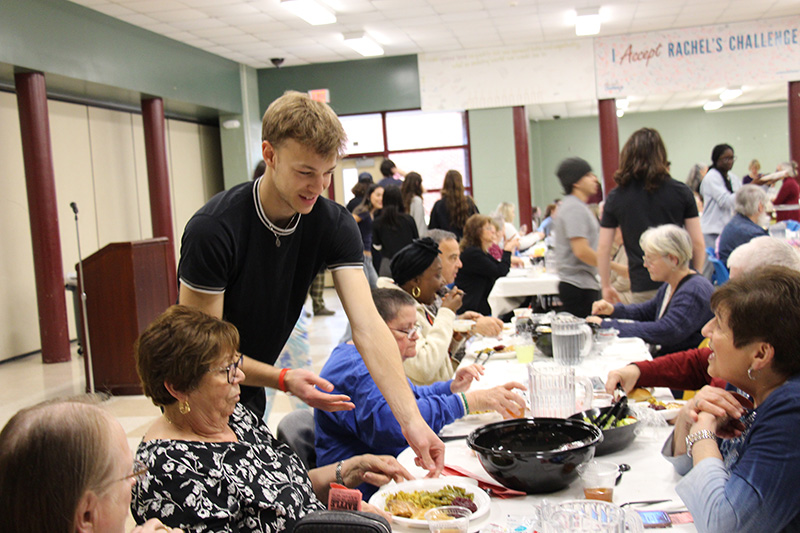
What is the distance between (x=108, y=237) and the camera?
8336 mm

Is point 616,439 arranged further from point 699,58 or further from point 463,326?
point 699,58

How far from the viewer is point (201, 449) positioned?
1552 mm

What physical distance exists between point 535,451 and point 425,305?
1.86 meters

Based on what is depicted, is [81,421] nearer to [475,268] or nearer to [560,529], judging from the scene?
[560,529]

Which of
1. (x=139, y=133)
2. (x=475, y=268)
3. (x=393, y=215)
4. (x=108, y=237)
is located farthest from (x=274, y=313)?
(x=139, y=133)

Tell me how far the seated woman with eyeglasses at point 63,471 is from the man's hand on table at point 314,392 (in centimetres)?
64

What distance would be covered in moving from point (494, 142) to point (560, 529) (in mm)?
9743

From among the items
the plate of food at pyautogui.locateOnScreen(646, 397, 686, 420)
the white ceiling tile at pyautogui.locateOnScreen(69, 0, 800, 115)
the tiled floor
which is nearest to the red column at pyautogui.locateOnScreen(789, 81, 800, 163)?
the white ceiling tile at pyautogui.locateOnScreen(69, 0, 800, 115)

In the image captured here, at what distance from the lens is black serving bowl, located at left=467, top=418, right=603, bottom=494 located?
149 centimetres

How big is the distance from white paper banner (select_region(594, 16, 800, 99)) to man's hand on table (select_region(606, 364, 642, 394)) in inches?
340

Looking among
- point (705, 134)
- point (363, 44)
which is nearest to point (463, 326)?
point (363, 44)

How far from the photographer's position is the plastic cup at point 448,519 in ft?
4.28

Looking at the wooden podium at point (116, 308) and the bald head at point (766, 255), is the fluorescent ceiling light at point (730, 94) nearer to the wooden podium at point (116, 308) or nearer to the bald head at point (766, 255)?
the wooden podium at point (116, 308)

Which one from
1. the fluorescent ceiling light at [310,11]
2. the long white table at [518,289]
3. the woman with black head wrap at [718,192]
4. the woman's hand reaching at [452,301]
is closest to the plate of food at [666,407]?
the woman's hand reaching at [452,301]
